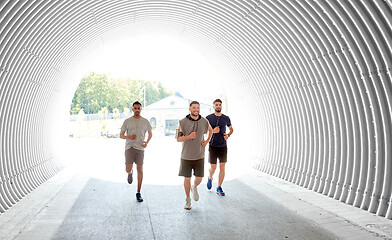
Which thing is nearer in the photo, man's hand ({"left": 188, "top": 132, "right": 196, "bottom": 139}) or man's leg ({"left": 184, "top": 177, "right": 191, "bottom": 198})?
man's hand ({"left": 188, "top": 132, "right": 196, "bottom": 139})

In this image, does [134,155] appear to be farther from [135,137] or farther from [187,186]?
[187,186]

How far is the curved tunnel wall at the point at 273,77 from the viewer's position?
660 centimetres

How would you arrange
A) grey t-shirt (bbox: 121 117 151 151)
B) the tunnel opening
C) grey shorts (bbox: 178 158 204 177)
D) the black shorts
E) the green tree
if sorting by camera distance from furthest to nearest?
the green tree → the tunnel opening → the black shorts → grey t-shirt (bbox: 121 117 151 151) → grey shorts (bbox: 178 158 204 177)

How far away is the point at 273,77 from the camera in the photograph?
10992 millimetres

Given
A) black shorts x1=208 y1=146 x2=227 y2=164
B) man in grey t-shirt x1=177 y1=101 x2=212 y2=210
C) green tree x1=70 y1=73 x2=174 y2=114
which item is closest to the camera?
man in grey t-shirt x1=177 y1=101 x2=212 y2=210

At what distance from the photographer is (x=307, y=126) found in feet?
31.5

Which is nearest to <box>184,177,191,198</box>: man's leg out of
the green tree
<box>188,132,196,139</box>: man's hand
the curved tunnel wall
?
<box>188,132,196,139</box>: man's hand

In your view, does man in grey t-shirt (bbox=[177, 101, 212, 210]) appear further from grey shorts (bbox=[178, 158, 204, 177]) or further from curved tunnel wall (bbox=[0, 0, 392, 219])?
curved tunnel wall (bbox=[0, 0, 392, 219])

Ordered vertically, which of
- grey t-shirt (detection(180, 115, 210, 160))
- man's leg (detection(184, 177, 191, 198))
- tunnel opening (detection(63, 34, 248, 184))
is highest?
tunnel opening (detection(63, 34, 248, 184))

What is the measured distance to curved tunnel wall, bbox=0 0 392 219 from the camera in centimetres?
660

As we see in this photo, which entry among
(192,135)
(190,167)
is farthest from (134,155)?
(192,135)

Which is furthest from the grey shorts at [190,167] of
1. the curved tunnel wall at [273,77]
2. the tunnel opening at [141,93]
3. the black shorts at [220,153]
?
the tunnel opening at [141,93]

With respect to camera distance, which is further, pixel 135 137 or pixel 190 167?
pixel 135 137

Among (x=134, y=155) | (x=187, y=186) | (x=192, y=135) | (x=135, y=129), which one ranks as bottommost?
(x=187, y=186)
